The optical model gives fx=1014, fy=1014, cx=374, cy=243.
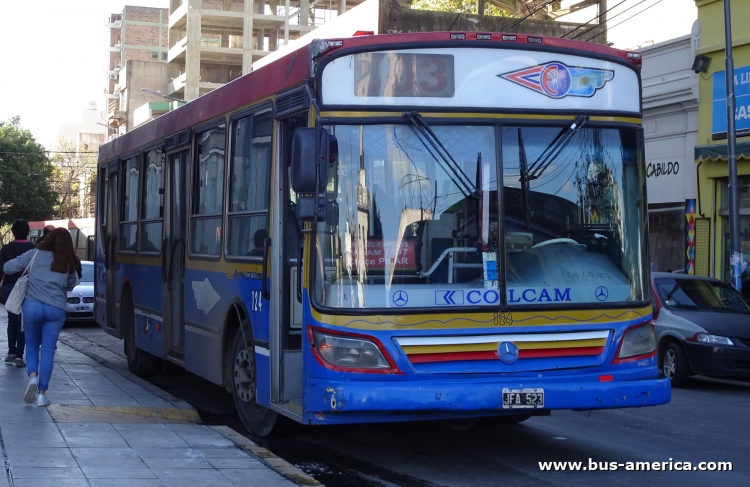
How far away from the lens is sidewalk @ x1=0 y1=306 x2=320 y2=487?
6.44 metres

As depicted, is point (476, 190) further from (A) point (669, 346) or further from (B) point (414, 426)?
(A) point (669, 346)

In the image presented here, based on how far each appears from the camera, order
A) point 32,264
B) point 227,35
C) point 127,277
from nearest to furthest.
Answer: point 32,264 < point 127,277 < point 227,35

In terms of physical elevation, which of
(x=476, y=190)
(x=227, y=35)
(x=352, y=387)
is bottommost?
(x=352, y=387)

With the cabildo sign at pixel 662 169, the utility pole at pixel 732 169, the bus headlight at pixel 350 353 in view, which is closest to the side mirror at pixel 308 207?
the bus headlight at pixel 350 353

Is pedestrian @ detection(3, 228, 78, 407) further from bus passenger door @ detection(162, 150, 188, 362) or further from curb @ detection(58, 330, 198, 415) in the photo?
bus passenger door @ detection(162, 150, 188, 362)

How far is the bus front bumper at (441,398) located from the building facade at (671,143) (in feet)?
53.7

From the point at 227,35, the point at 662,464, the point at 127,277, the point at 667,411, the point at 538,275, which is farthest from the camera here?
the point at 227,35

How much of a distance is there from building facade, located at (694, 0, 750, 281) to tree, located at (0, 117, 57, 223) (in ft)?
156

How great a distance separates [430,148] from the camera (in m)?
7.13

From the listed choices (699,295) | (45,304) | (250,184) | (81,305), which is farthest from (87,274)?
(250,184)

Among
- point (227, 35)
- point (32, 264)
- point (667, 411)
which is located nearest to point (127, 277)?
point (32, 264)

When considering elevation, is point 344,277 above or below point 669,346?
above

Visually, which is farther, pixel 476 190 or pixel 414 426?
pixel 414 426

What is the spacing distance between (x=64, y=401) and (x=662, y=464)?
5395 mm
